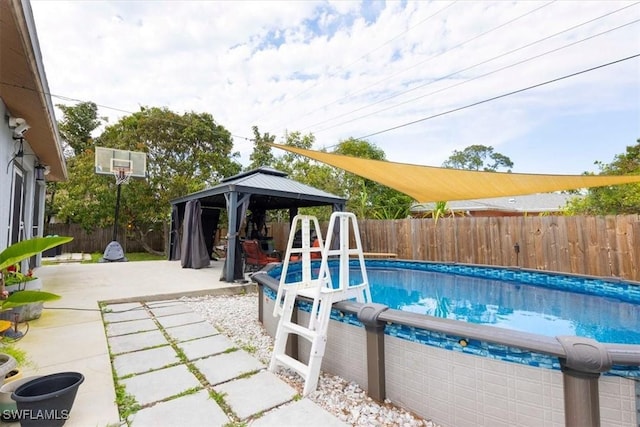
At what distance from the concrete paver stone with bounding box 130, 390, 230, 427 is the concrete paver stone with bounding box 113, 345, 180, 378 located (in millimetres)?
682

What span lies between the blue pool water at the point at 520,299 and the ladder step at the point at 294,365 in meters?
3.14

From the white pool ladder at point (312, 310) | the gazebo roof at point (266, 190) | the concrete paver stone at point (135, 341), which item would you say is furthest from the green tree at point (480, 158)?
the concrete paver stone at point (135, 341)

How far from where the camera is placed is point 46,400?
1702mm

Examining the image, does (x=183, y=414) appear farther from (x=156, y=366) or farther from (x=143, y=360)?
(x=143, y=360)

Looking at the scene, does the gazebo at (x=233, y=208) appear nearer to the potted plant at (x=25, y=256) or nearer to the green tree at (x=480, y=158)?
the potted plant at (x=25, y=256)

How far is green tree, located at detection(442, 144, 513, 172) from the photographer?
1481 inches

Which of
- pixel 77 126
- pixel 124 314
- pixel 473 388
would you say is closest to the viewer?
pixel 473 388

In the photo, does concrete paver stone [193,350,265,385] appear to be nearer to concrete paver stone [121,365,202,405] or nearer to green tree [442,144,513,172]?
concrete paver stone [121,365,202,405]

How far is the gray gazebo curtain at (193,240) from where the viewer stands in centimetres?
828

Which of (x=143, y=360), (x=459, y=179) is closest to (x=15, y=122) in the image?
(x=143, y=360)

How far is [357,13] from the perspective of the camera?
876 cm

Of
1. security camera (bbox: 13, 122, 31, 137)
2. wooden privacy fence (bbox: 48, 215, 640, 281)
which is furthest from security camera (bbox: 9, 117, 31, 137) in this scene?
wooden privacy fence (bbox: 48, 215, 640, 281)

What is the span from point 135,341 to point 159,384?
45.7 inches

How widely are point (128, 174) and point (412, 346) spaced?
37.1ft
